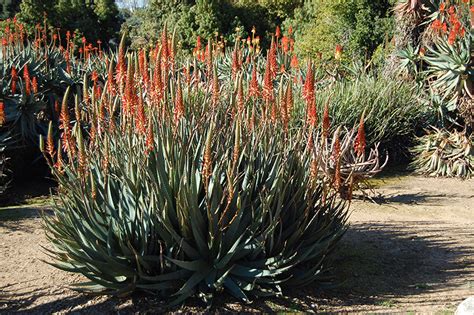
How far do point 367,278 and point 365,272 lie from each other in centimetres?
14

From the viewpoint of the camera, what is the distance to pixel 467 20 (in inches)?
457

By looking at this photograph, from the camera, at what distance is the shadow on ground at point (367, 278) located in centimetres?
436

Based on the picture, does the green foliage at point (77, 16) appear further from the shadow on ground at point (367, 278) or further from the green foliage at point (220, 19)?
the shadow on ground at point (367, 278)

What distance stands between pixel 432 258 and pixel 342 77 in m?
7.98

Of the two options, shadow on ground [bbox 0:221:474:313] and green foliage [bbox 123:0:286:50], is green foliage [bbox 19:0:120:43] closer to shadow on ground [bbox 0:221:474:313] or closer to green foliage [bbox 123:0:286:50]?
green foliage [bbox 123:0:286:50]

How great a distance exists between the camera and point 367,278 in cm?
504

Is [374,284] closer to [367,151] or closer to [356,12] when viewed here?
[367,151]

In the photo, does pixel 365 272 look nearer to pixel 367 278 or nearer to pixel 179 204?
pixel 367 278

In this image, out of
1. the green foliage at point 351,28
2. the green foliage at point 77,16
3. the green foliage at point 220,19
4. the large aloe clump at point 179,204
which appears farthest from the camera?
the green foliage at point 220,19

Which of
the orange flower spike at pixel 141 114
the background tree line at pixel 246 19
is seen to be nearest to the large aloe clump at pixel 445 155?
the background tree line at pixel 246 19

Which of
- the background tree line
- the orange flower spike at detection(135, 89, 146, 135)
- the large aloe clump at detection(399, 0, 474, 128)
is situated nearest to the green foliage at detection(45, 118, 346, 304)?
the orange flower spike at detection(135, 89, 146, 135)

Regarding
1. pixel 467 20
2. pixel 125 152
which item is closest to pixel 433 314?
pixel 125 152

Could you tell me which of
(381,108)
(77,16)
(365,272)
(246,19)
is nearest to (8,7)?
(77,16)

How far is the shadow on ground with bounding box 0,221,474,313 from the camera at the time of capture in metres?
4.36
